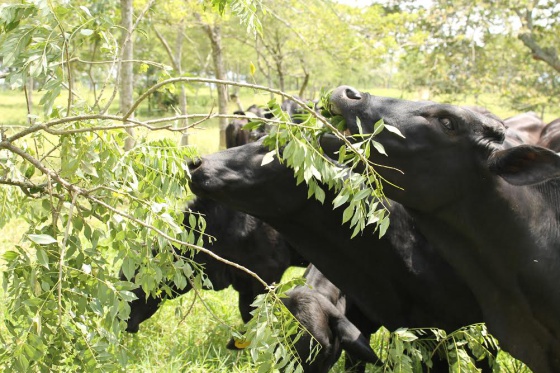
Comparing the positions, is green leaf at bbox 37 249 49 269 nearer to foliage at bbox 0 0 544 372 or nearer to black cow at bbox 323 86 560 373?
foliage at bbox 0 0 544 372

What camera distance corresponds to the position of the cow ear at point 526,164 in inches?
→ 135

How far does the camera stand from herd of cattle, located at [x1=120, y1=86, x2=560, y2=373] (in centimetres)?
368

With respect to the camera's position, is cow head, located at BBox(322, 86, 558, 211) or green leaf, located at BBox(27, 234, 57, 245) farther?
cow head, located at BBox(322, 86, 558, 211)

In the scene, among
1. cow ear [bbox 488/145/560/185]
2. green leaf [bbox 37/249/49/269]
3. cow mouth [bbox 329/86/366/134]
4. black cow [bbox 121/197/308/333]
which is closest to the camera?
green leaf [bbox 37/249/49/269]

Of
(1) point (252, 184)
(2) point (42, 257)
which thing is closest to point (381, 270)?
(1) point (252, 184)

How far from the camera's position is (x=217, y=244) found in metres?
6.05

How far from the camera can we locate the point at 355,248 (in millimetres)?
4590

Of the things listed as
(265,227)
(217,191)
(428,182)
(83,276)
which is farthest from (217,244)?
(83,276)

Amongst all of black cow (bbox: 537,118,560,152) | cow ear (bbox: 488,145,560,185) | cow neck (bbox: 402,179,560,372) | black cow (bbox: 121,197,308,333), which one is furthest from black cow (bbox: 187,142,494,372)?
black cow (bbox: 537,118,560,152)

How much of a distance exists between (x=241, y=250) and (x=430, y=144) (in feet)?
9.31

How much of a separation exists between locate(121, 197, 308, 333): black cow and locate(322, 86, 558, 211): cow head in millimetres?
2517

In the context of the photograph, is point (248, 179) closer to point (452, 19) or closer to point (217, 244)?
point (217, 244)

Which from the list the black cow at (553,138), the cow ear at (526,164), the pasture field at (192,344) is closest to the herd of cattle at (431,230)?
the cow ear at (526,164)

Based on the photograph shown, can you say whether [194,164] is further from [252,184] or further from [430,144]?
[430,144]
